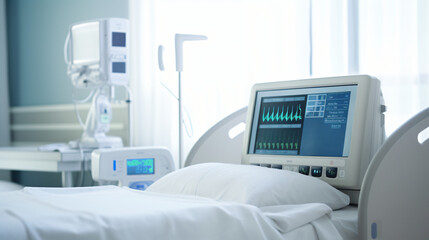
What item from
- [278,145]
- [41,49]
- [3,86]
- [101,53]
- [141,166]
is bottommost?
[141,166]

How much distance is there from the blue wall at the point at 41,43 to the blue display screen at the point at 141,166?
5.18 feet

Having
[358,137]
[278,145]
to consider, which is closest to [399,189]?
[358,137]

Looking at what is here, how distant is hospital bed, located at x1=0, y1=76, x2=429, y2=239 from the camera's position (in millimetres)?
955

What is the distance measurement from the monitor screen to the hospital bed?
0.55ft

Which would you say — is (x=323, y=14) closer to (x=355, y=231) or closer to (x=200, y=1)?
(x=200, y=1)

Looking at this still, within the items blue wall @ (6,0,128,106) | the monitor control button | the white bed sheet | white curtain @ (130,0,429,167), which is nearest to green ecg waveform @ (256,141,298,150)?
the monitor control button

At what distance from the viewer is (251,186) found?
1.23 m

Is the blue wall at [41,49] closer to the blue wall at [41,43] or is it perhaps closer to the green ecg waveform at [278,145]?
the blue wall at [41,43]

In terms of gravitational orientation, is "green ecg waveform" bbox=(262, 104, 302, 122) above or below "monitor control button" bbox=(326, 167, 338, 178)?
above

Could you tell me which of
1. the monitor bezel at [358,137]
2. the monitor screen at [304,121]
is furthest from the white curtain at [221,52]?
the monitor bezel at [358,137]

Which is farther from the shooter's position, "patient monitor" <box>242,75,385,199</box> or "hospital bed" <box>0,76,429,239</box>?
"patient monitor" <box>242,75,385,199</box>

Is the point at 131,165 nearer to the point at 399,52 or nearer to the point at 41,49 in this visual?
the point at 399,52

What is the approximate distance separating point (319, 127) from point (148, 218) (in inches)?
27.7

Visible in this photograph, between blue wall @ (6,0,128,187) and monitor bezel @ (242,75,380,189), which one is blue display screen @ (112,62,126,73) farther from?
monitor bezel @ (242,75,380,189)
